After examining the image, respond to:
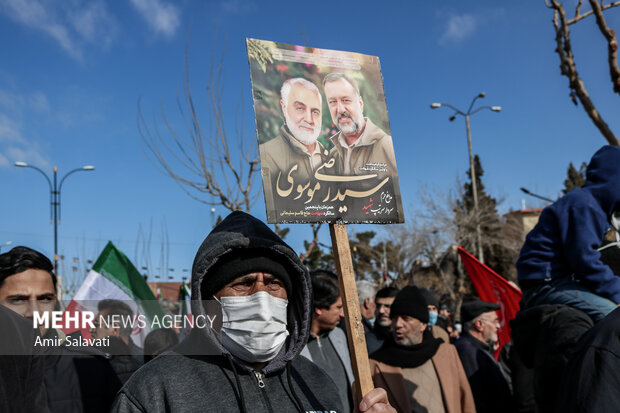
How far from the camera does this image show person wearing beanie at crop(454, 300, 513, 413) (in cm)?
522

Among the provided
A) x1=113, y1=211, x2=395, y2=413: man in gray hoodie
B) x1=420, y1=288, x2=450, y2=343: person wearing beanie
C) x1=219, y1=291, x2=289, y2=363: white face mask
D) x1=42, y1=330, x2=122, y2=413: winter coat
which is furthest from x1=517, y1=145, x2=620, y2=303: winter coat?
x1=420, y1=288, x2=450, y2=343: person wearing beanie

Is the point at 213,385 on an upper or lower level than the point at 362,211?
lower

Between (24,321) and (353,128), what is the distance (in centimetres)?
175

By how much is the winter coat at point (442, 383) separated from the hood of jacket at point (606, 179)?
6.16 feet

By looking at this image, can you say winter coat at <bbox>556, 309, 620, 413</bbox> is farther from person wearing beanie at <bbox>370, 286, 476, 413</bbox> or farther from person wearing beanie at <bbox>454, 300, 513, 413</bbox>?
person wearing beanie at <bbox>454, 300, 513, 413</bbox>

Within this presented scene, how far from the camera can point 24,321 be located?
191cm

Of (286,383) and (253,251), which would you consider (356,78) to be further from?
(286,383)

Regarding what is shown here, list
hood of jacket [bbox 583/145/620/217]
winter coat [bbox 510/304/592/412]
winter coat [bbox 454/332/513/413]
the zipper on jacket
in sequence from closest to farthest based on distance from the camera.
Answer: the zipper on jacket < winter coat [bbox 510/304/592/412] < hood of jacket [bbox 583/145/620/217] < winter coat [bbox 454/332/513/413]

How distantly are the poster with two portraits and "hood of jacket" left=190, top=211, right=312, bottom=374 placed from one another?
13cm

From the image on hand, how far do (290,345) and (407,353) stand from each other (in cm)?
224

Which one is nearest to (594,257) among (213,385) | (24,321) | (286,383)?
(286,383)

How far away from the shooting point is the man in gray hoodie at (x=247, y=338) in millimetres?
2215

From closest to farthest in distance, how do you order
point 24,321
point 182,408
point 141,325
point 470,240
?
point 24,321 < point 182,408 < point 141,325 < point 470,240

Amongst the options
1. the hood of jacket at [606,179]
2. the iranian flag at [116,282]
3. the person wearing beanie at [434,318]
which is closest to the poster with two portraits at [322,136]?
the hood of jacket at [606,179]
